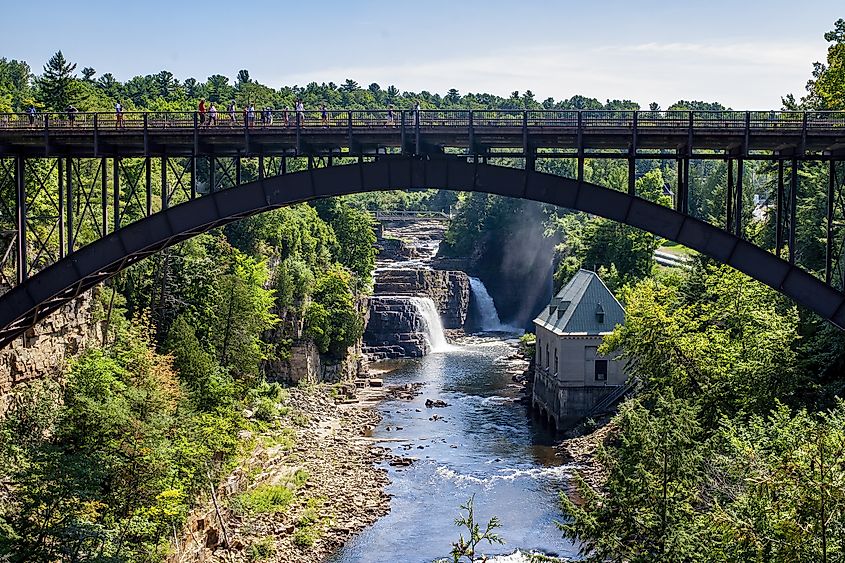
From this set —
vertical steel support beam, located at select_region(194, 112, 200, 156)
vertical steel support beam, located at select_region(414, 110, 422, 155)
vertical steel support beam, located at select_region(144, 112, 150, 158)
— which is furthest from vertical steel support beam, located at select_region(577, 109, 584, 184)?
vertical steel support beam, located at select_region(144, 112, 150, 158)

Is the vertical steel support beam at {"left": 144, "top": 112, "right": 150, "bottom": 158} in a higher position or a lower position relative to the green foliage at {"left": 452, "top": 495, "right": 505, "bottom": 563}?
higher

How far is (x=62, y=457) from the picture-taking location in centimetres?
3250

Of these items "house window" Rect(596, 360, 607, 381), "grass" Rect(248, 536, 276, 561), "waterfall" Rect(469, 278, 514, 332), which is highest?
"house window" Rect(596, 360, 607, 381)

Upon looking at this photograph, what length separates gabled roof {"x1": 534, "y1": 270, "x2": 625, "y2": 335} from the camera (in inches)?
2357

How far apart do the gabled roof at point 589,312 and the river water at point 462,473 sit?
221 inches

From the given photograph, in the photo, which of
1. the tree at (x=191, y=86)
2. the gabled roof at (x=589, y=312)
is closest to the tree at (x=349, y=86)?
the tree at (x=191, y=86)

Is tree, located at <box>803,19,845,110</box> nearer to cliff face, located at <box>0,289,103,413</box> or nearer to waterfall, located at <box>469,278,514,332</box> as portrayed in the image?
cliff face, located at <box>0,289,103,413</box>

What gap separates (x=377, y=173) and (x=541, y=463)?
23.5 metres

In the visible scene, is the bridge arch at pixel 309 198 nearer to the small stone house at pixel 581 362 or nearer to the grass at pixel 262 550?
the grass at pixel 262 550

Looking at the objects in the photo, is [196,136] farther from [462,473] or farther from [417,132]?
[462,473]

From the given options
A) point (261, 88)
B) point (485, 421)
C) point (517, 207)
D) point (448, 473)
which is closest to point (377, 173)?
point (448, 473)

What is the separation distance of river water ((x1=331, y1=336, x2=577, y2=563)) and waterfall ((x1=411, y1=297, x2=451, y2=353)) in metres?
13.8

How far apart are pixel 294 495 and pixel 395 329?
42.2 m

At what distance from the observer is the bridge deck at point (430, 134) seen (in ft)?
102
